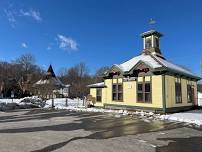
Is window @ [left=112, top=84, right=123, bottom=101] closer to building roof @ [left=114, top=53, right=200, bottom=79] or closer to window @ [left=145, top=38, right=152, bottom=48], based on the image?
building roof @ [left=114, top=53, right=200, bottom=79]

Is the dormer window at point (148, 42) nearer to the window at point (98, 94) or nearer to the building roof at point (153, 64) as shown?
the building roof at point (153, 64)

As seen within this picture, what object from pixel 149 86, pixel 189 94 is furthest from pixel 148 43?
pixel 149 86

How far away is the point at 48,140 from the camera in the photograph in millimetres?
8297

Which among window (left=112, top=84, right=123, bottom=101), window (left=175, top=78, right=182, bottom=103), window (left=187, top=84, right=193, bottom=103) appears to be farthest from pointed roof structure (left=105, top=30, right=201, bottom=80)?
window (left=175, top=78, right=182, bottom=103)

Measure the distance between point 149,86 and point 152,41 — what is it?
7.48 metres

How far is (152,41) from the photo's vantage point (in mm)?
25375

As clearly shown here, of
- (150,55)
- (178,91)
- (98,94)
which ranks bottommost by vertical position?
(98,94)

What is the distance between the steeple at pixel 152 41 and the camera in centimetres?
2517

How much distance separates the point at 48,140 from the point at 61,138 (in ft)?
1.87

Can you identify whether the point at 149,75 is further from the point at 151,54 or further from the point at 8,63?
the point at 8,63

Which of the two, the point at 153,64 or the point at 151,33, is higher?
the point at 151,33

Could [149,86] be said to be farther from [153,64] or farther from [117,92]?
[117,92]

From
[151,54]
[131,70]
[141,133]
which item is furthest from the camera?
[151,54]

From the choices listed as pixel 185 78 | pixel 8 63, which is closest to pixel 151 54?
pixel 185 78
